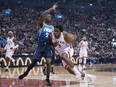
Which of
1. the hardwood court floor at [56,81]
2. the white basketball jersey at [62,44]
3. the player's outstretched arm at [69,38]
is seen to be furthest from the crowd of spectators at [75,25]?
the player's outstretched arm at [69,38]

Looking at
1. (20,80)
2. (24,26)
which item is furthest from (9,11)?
(20,80)

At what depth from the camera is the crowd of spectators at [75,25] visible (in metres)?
28.7

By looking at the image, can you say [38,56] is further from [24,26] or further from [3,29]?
[24,26]

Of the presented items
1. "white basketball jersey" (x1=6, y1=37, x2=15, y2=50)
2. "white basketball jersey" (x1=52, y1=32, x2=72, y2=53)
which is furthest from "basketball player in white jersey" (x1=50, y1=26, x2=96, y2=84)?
"white basketball jersey" (x1=6, y1=37, x2=15, y2=50)

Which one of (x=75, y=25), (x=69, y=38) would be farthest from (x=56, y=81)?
(x=75, y=25)

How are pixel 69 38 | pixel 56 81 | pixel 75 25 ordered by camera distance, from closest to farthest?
1. pixel 69 38
2. pixel 56 81
3. pixel 75 25

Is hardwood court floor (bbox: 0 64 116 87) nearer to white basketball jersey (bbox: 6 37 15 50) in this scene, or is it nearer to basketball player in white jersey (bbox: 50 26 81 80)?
basketball player in white jersey (bbox: 50 26 81 80)

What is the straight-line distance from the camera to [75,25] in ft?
120

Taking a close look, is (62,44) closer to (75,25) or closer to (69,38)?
(69,38)

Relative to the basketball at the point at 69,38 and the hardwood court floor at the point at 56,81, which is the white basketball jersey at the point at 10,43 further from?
the basketball at the point at 69,38

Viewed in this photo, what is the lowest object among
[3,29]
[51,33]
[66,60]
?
[66,60]

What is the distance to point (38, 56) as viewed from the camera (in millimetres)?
8336

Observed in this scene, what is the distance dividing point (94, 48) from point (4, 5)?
461 inches

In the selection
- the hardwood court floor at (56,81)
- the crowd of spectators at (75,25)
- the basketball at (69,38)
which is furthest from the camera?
the crowd of spectators at (75,25)
